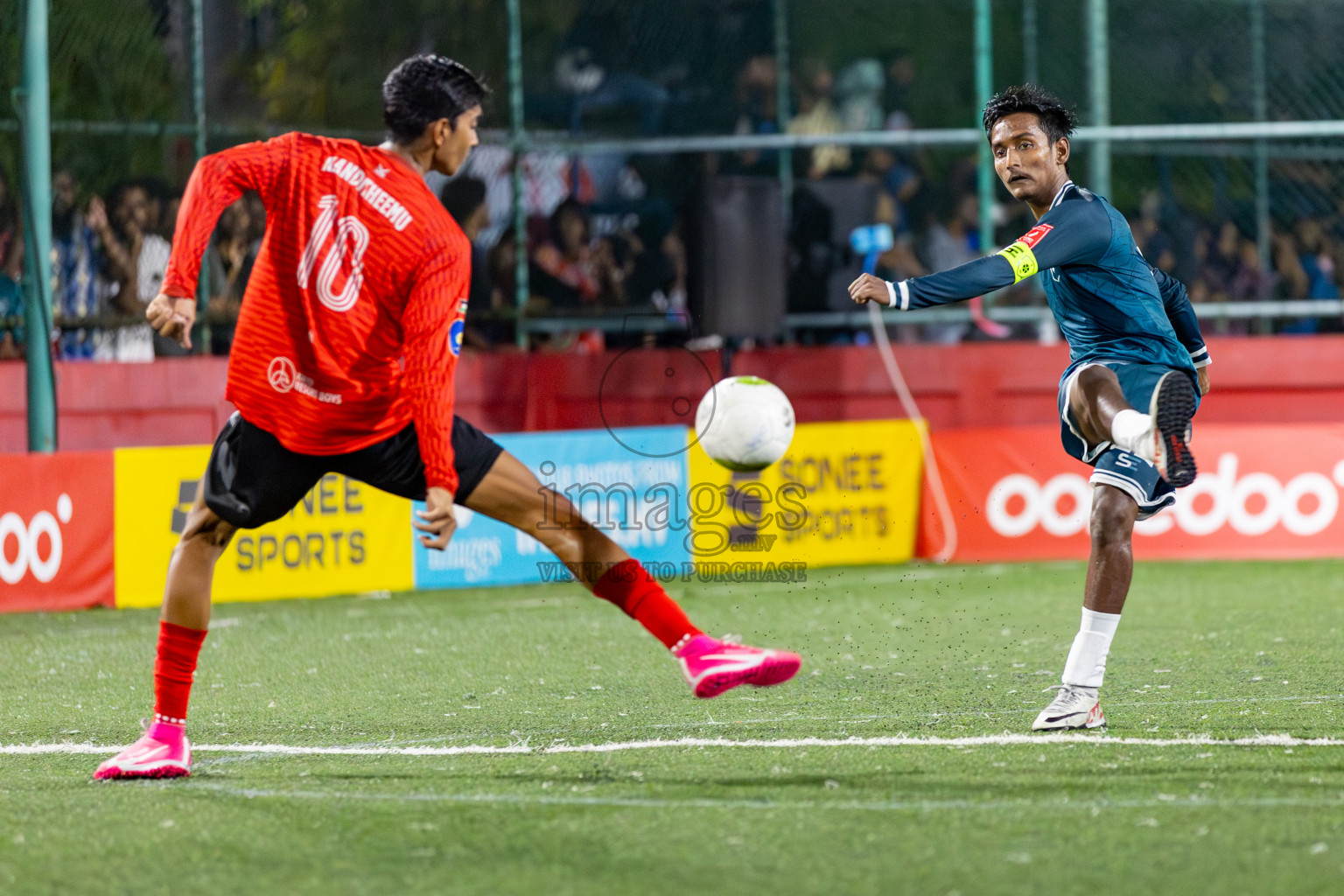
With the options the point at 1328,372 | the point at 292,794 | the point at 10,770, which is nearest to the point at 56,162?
the point at 10,770

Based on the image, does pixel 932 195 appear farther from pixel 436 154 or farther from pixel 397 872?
pixel 397 872

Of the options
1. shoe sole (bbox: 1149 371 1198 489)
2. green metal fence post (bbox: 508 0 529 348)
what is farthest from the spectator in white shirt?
shoe sole (bbox: 1149 371 1198 489)

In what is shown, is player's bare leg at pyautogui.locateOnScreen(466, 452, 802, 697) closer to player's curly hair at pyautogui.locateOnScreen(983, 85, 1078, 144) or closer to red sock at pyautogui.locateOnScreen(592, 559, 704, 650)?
red sock at pyautogui.locateOnScreen(592, 559, 704, 650)

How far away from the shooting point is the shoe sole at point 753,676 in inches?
201

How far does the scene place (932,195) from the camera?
15008 millimetres

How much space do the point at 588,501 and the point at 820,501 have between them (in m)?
1.78

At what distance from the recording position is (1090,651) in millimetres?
5750

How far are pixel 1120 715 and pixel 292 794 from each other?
288cm

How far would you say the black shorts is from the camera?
16.9ft

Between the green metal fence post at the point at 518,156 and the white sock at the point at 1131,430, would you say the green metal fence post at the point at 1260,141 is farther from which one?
the white sock at the point at 1131,430

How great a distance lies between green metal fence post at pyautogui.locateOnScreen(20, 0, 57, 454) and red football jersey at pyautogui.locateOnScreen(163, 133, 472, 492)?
7761mm

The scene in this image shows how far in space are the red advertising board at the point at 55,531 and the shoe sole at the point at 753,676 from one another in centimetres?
687

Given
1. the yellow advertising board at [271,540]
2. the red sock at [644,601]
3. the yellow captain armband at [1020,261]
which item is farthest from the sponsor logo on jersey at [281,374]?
the yellow advertising board at [271,540]

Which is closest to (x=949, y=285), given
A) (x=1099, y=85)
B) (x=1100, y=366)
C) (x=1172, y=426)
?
(x=1100, y=366)
